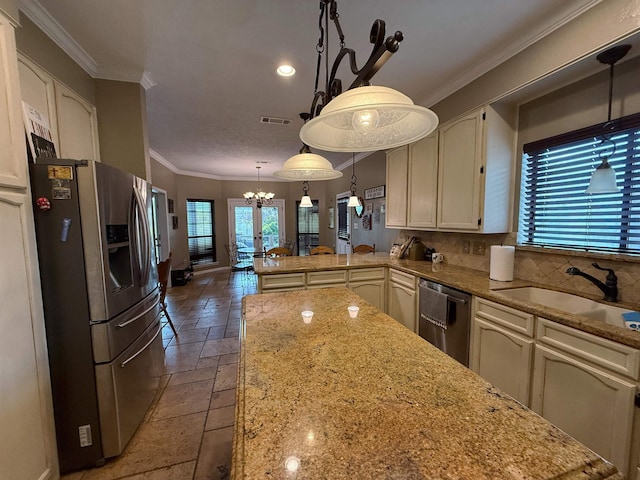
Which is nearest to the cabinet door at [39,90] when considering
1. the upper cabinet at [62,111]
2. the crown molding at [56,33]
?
the upper cabinet at [62,111]

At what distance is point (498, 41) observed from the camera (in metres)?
1.99

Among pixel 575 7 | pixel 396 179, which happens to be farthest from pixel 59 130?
pixel 575 7

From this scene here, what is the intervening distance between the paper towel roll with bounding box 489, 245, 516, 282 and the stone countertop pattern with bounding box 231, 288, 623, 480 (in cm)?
147

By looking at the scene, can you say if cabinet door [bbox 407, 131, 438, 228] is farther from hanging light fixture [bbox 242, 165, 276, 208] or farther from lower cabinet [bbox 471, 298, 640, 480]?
hanging light fixture [bbox 242, 165, 276, 208]

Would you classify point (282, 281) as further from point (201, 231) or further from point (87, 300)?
point (201, 231)

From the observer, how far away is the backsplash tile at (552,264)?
166cm

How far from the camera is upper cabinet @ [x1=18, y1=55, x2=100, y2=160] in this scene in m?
1.66

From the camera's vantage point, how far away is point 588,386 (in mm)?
1380

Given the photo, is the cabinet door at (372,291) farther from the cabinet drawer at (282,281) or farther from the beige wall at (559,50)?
the beige wall at (559,50)

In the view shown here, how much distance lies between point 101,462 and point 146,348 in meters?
0.65

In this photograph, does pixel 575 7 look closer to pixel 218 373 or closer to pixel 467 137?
pixel 467 137

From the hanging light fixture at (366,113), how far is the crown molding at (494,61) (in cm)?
158

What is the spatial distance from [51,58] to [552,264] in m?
3.87

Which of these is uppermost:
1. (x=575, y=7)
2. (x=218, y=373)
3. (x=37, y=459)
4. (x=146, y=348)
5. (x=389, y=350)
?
(x=575, y=7)
